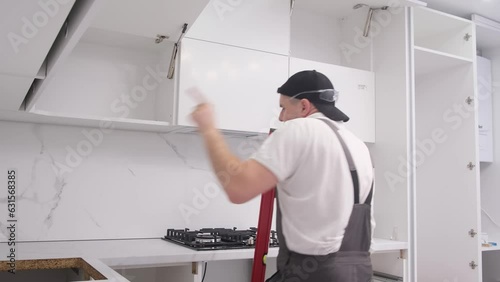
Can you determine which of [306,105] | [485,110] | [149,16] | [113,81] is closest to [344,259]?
[306,105]

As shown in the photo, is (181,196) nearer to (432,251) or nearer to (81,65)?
(81,65)

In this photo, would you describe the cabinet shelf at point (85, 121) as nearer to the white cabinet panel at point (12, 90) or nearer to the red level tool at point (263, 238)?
the white cabinet panel at point (12, 90)

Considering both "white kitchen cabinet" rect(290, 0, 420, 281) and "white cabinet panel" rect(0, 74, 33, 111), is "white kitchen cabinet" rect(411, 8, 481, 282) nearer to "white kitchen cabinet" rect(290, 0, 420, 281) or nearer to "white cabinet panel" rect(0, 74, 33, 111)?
"white kitchen cabinet" rect(290, 0, 420, 281)

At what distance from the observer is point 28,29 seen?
99 cm

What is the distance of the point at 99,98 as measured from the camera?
232 cm

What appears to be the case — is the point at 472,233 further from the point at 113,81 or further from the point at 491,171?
the point at 113,81

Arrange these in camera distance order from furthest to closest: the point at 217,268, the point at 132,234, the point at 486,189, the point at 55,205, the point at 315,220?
the point at 486,189 → the point at 217,268 → the point at 132,234 → the point at 55,205 → the point at 315,220

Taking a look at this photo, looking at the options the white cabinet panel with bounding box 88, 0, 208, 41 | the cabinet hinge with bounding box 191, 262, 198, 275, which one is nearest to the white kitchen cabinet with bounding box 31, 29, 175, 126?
the white cabinet panel with bounding box 88, 0, 208, 41

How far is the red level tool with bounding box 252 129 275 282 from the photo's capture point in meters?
1.76

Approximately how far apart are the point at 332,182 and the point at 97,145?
56.1 inches

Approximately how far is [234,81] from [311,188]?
1.16 metres

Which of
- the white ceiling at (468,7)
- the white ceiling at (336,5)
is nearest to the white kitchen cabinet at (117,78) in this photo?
the white ceiling at (336,5)

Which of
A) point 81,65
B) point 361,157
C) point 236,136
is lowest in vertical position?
point 361,157

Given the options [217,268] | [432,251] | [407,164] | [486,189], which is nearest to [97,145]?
[217,268]
